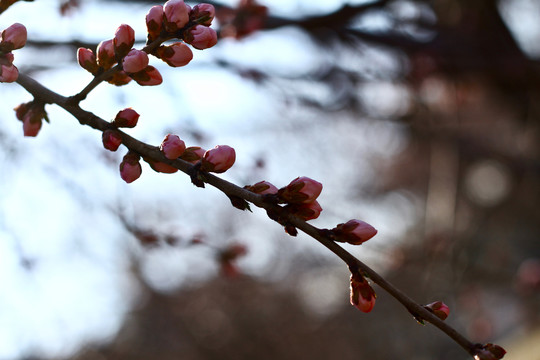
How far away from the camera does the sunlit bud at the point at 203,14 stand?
95 centimetres

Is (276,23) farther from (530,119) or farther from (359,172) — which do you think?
(359,172)

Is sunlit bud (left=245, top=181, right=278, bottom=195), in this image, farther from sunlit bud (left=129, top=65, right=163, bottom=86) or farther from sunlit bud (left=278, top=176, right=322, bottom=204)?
sunlit bud (left=129, top=65, right=163, bottom=86)

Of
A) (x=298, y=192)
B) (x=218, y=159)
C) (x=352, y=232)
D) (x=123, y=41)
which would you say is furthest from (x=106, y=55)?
→ (x=352, y=232)

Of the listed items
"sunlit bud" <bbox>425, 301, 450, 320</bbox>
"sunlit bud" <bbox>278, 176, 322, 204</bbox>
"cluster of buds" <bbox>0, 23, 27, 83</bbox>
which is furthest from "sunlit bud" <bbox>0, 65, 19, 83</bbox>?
"sunlit bud" <bbox>425, 301, 450, 320</bbox>

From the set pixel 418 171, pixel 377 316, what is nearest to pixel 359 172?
pixel 377 316

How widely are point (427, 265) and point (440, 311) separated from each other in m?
4.54

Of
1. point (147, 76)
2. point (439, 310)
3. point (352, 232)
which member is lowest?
point (439, 310)

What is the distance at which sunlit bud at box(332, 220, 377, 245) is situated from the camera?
929 mm

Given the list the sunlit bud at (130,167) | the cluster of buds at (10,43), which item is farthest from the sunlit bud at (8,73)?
the sunlit bud at (130,167)

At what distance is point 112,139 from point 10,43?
262mm

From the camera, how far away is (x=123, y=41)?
37.4 inches

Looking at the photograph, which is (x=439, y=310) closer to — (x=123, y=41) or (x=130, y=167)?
(x=130, y=167)

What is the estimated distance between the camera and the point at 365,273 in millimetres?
893

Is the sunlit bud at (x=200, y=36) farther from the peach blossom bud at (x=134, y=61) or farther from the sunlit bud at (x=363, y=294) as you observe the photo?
the sunlit bud at (x=363, y=294)
